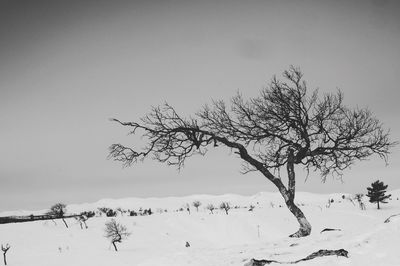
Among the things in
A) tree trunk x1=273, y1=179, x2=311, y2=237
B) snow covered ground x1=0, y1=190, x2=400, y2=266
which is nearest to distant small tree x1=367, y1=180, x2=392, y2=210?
snow covered ground x1=0, y1=190, x2=400, y2=266

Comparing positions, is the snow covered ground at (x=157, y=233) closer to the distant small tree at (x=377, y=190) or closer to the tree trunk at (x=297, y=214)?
the distant small tree at (x=377, y=190)

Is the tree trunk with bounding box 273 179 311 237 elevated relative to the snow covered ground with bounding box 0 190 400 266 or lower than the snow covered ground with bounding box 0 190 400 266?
elevated

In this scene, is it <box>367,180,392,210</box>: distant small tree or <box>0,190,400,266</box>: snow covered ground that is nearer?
<box>0,190,400,266</box>: snow covered ground

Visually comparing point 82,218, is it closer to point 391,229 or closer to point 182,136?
point 182,136

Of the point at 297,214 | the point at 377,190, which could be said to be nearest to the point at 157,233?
the point at 377,190

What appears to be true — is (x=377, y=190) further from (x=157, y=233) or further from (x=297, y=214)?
(x=297, y=214)

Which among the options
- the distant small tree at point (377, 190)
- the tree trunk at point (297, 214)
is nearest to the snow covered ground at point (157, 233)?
the distant small tree at point (377, 190)

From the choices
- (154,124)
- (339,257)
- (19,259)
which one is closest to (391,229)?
(339,257)

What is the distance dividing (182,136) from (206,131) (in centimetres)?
74

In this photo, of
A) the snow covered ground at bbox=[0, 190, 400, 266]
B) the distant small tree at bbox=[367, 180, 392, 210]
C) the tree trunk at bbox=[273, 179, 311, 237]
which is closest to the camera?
the tree trunk at bbox=[273, 179, 311, 237]

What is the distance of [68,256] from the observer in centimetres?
4034

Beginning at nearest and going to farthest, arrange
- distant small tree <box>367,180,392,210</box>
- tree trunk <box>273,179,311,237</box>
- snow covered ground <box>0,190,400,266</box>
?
tree trunk <box>273,179,311,237</box>
snow covered ground <box>0,190,400,266</box>
distant small tree <box>367,180,392,210</box>

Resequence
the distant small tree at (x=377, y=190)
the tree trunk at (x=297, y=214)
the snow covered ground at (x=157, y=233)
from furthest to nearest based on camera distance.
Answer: the distant small tree at (x=377, y=190)
the snow covered ground at (x=157, y=233)
the tree trunk at (x=297, y=214)

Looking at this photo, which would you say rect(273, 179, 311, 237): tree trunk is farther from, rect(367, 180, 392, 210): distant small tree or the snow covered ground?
rect(367, 180, 392, 210): distant small tree
